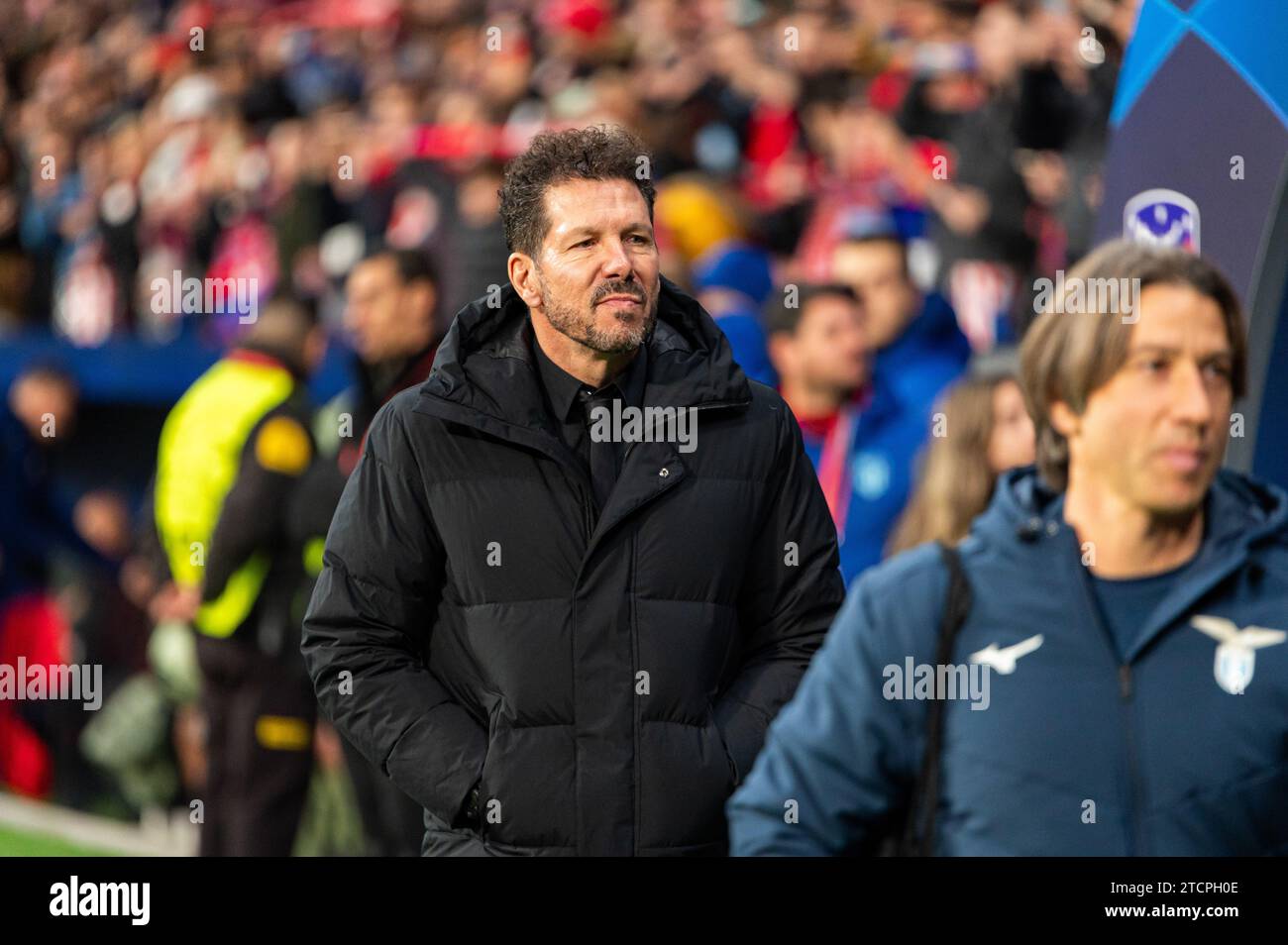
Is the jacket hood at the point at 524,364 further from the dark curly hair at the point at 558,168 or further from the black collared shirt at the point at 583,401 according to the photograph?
the dark curly hair at the point at 558,168

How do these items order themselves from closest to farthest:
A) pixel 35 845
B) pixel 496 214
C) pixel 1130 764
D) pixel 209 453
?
pixel 1130 764 → pixel 209 453 → pixel 35 845 → pixel 496 214

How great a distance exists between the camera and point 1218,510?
2.57 m

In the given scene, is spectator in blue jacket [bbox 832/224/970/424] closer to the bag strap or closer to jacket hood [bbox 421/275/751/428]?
jacket hood [bbox 421/275/751/428]

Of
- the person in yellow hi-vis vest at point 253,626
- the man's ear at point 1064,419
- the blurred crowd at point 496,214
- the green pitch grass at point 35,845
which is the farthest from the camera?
the green pitch grass at point 35,845

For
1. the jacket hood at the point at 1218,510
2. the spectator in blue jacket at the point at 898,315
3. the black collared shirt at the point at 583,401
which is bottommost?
the jacket hood at the point at 1218,510

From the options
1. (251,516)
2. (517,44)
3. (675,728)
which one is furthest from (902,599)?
(517,44)

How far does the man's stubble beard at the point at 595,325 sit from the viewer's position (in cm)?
323

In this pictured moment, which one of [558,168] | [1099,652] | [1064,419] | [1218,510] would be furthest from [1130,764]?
[558,168]

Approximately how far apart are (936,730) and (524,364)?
1.09m

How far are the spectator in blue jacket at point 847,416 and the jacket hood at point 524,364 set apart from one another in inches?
91.6

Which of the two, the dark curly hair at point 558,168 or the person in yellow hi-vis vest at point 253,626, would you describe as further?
the person in yellow hi-vis vest at point 253,626

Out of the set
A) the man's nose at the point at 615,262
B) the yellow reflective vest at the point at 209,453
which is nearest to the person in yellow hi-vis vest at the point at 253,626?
the yellow reflective vest at the point at 209,453

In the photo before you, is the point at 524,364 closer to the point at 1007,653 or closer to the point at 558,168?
the point at 558,168
